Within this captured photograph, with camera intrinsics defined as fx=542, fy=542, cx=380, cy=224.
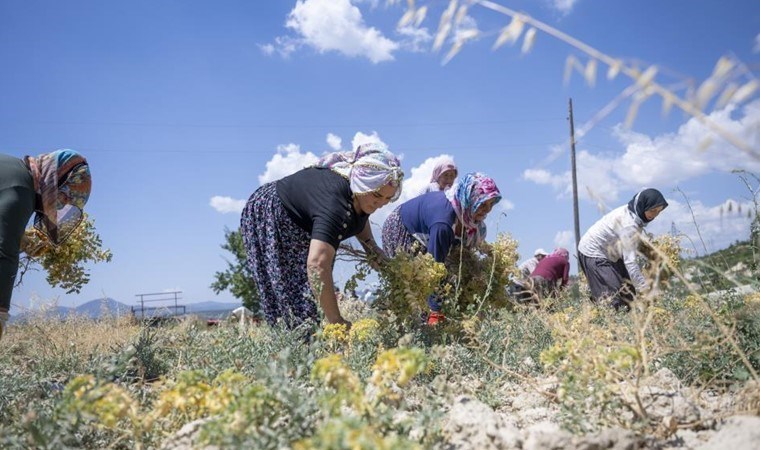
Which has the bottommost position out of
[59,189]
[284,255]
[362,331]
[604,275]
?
[362,331]

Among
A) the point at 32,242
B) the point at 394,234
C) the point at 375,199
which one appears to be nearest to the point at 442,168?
the point at 394,234

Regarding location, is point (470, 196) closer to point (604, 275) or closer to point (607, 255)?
point (607, 255)

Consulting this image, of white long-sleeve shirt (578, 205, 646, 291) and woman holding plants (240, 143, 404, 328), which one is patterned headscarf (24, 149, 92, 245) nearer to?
woman holding plants (240, 143, 404, 328)

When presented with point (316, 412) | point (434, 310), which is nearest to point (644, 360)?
point (316, 412)

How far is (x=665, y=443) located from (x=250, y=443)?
→ 1176 millimetres

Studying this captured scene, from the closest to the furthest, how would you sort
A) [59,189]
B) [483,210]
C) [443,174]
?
[59,189]
[483,210]
[443,174]

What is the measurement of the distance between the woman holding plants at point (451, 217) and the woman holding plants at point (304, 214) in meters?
0.56

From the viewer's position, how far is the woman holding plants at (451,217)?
12.9 ft

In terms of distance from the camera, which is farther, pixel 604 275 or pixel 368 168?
pixel 604 275

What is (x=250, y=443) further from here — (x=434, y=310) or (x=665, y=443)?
(x=434, y=310)

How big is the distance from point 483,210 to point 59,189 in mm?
2783

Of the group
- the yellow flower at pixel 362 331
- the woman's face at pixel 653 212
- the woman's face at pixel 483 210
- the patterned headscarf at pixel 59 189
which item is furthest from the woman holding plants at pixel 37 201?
the woman's face at pixel 653 212

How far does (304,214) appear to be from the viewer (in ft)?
10.6

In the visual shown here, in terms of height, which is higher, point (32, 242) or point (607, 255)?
point (32, 242)
